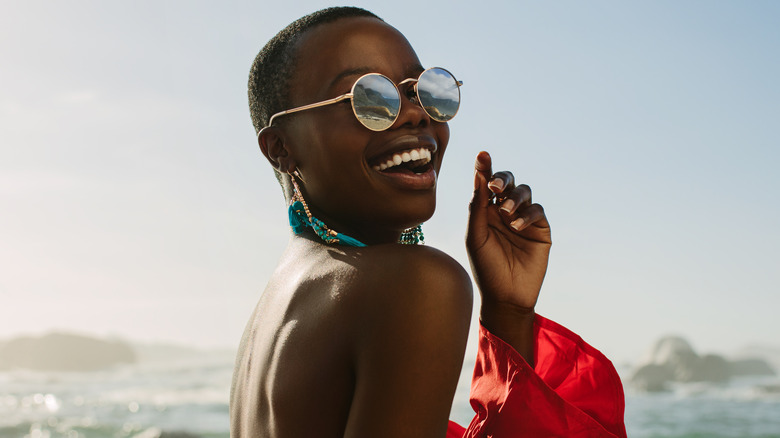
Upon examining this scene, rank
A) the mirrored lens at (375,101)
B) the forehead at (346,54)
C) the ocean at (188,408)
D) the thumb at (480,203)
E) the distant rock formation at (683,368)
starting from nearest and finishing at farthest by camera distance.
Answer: the mirrored lens at (375,101)
the forehead at (346,54)
the thumb at (480,203)
the ocean at (188,408)
the distant rock formation at (683,368)

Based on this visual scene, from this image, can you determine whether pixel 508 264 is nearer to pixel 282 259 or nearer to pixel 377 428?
pixel 282 259

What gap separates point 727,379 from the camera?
1048 inches

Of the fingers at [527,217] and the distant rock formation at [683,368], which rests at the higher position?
the fingers at [527,217]

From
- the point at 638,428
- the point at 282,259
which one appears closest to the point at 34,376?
the point at 638,428

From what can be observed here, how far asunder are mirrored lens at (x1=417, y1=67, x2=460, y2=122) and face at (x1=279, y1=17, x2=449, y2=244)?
0.10 feet

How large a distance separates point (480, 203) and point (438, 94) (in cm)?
40

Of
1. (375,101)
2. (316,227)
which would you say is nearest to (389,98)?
(375,101)

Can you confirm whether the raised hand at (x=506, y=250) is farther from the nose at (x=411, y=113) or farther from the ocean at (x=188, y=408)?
the ocean at (x=188, y=408)

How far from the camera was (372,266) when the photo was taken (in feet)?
5.44

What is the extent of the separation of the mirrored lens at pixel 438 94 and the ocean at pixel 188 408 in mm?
12987

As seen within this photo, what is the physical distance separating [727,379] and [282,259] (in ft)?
91.8

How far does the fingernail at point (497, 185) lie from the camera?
2199mm

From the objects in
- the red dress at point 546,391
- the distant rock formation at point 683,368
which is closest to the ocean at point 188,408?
the distant rock formation at point 683,368

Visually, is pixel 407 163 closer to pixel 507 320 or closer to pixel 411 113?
pixel 411 113
